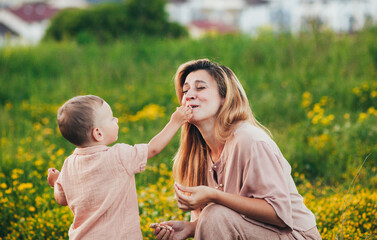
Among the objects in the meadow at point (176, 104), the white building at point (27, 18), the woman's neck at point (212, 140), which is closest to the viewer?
the woman's neck at point (212, 140)

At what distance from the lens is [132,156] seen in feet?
8.24

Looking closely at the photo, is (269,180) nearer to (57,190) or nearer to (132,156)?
(132,156)

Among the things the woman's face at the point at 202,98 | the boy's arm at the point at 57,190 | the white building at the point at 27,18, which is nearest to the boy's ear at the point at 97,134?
the boy's arm at the point at 57,190

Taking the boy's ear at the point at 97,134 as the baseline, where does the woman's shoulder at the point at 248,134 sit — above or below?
below

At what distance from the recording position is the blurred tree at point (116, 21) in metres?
17.5

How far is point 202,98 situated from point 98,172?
826 mm

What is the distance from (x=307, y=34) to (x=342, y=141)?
4.98 meters

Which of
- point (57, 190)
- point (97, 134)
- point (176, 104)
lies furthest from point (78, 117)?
point (176, 104)

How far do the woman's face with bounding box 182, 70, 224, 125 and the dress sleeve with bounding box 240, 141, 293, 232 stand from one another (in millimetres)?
480

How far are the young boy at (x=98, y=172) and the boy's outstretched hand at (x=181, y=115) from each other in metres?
0.27

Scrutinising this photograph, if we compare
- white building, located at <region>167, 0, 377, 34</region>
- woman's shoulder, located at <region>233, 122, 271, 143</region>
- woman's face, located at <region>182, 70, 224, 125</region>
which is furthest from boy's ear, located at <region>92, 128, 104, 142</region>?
white building, located at <region>167, 0, 377, 34</region>

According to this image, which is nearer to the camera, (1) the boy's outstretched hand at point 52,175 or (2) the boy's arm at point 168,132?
(2) the boy's arm at point 168,132

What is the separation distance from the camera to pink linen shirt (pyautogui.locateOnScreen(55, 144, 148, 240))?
2.48m

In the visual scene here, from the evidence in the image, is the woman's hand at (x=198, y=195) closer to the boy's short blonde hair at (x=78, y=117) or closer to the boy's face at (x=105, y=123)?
the boy's face at (x=105, y=123)
